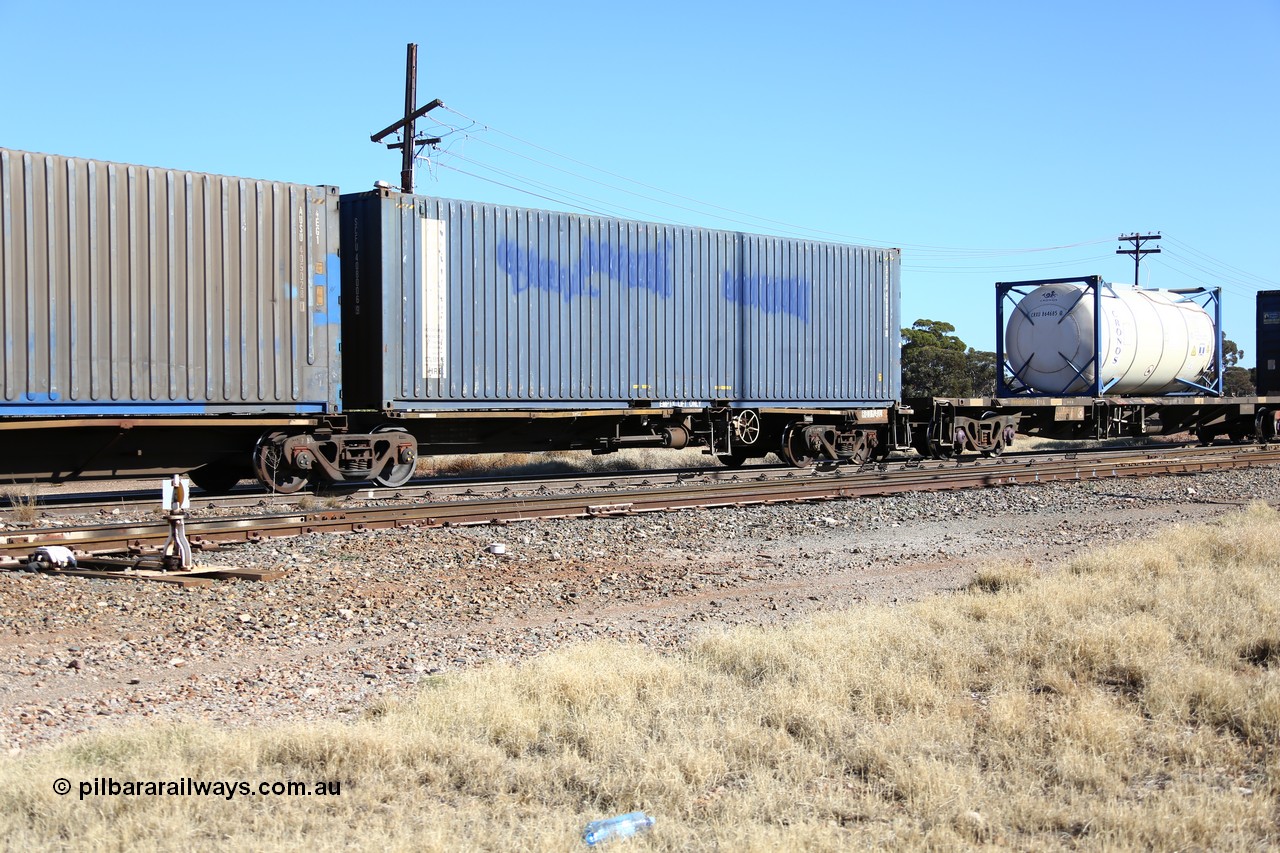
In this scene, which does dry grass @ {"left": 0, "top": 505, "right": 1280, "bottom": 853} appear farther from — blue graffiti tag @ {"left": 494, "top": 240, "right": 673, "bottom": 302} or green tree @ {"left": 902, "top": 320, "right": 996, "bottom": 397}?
green tree @ {"left": 902, "top": 320, "right": 996, "bottom": 397}

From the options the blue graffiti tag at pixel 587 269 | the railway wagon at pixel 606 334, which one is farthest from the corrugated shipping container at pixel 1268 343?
the blue graffiti tag at pixel 587 269

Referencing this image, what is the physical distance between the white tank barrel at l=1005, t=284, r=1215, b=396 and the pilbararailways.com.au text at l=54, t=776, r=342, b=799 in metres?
21.7

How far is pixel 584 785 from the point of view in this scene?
434 centimetres

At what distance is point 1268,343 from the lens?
30344mm

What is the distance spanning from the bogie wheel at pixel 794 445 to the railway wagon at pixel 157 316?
8.24m

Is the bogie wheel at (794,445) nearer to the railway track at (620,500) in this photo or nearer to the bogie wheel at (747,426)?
the railway track at (620,500)

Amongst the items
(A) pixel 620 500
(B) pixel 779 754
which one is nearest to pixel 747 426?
(A) pixel 620 500

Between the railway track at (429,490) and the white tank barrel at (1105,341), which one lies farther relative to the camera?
the white tank barrel at (1105,341)

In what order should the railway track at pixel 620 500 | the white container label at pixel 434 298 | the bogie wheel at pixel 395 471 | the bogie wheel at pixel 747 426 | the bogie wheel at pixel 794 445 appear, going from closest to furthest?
the railway track at pixel 620 500 → the bogie wheel at pixel 395 471 → the white container label at pixel 434 298 → the bogie wheel at pixel 747 426 → the bogie wheel at pixel 794 445

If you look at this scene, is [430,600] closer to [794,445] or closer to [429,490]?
[429,490]

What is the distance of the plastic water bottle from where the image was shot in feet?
12.4

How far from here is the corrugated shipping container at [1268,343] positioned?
30.1 meters

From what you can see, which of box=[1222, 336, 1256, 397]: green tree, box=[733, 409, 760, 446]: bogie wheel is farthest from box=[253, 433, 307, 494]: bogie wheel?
box=[1222, 336, 1256, 397]: green tree

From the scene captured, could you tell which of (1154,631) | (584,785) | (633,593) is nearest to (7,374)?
(633,593)
